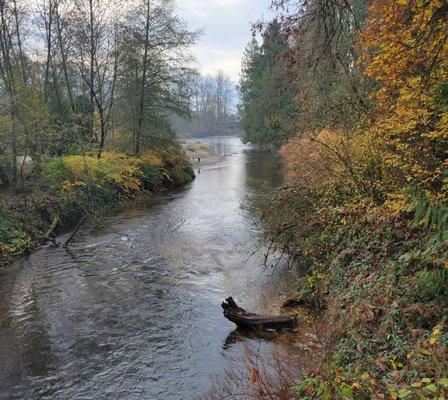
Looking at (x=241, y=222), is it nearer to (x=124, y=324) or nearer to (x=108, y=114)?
(x=124, y=324)

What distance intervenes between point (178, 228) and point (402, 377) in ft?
41.5

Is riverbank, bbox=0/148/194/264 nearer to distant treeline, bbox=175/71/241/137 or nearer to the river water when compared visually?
the river water

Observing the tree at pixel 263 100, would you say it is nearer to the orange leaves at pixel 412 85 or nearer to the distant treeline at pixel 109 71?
the distant treeline at pixel 109 71

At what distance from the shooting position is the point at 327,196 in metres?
11.2

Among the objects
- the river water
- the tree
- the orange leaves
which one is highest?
the tree

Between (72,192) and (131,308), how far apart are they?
406 inches

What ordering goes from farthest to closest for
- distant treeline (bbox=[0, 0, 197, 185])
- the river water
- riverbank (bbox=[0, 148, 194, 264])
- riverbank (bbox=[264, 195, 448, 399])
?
distant treeline (bbox=[0, 0, 197, 185]) → riverbank (bbox=[0, 148, 194, 264]) → the river water → riverbank (bbox=[264, 195, 448, 399])

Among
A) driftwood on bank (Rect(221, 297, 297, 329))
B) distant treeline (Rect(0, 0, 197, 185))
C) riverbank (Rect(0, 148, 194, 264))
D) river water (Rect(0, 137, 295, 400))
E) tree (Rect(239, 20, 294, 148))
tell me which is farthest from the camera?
tree (Rect(239, 20, 294, 148))

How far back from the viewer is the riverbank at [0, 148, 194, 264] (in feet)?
47.2

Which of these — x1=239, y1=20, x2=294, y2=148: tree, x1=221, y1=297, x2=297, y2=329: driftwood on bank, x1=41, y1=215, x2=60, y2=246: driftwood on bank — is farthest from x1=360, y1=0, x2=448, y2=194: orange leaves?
x1=239, y1=20, x2=294, y2=148: tree

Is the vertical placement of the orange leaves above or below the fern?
above

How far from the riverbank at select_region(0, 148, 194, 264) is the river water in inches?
47.1

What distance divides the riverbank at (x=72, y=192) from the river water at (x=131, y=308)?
3.92 feet

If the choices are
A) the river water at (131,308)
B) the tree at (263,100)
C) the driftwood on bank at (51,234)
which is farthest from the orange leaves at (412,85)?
the tree at (263,100)
